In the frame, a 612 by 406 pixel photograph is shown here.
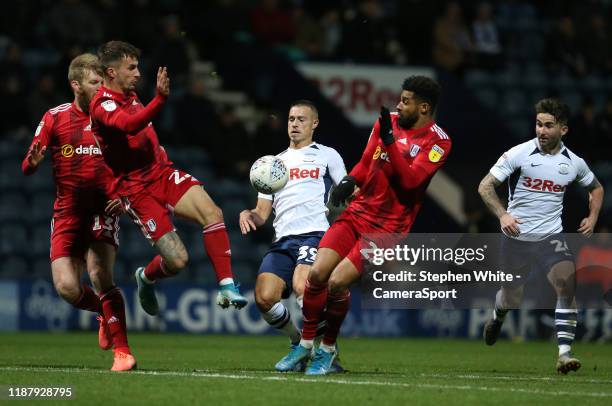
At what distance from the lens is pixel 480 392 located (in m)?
8.04

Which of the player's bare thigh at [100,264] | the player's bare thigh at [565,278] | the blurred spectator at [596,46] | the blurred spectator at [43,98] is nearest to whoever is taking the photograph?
the player's bare thigh at [100,264]

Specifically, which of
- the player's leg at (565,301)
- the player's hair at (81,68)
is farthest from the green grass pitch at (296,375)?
the player's hair at (81,68)

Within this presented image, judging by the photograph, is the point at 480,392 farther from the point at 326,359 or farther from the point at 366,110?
the point at 366,110

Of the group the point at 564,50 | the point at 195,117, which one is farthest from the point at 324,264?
the point at 564,50

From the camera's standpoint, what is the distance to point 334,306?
9.41 metres

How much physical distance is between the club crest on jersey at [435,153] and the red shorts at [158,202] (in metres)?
1.75

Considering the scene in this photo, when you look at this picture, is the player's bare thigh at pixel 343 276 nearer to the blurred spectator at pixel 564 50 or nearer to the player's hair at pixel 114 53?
the player's hair at pixel 114 53

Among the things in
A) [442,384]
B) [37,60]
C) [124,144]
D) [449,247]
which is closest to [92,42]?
[37,60]

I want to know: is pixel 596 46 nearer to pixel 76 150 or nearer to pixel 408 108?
pixel 408 108

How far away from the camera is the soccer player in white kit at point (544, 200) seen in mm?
10508

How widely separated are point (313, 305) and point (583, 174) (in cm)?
288

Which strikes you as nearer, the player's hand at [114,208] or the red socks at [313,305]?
the red socks at [313,305]

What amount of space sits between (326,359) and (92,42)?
920cm

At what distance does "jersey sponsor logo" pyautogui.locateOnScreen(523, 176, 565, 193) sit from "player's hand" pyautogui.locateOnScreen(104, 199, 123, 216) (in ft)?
11.4
